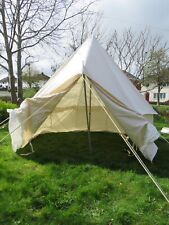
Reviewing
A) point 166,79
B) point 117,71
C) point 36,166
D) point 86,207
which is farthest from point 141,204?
point 166,79

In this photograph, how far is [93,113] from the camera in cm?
1002

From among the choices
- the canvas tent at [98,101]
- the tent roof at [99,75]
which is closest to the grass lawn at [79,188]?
the canvas tent at [98,101]

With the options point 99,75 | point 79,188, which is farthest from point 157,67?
point 79,188

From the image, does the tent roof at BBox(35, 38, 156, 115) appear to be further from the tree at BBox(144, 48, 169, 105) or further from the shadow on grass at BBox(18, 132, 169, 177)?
the tree at BBox(144, 48, 169, 105)

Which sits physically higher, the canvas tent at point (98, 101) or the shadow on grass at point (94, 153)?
the canvas tent at point (98, 101)

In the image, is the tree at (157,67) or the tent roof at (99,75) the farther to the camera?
the tree at (157,67)

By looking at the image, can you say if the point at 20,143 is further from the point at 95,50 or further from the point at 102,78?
the point at 95,50

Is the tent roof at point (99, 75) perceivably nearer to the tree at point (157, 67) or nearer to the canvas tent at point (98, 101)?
the canvas tent at point (98, 101)

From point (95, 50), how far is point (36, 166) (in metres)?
3.22

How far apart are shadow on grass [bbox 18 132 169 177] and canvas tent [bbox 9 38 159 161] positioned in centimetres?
33

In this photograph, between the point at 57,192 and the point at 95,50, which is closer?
the point at 57,192

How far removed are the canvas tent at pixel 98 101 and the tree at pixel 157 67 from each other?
73.0 feet

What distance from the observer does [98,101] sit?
289 inches

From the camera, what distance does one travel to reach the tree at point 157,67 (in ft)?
101
